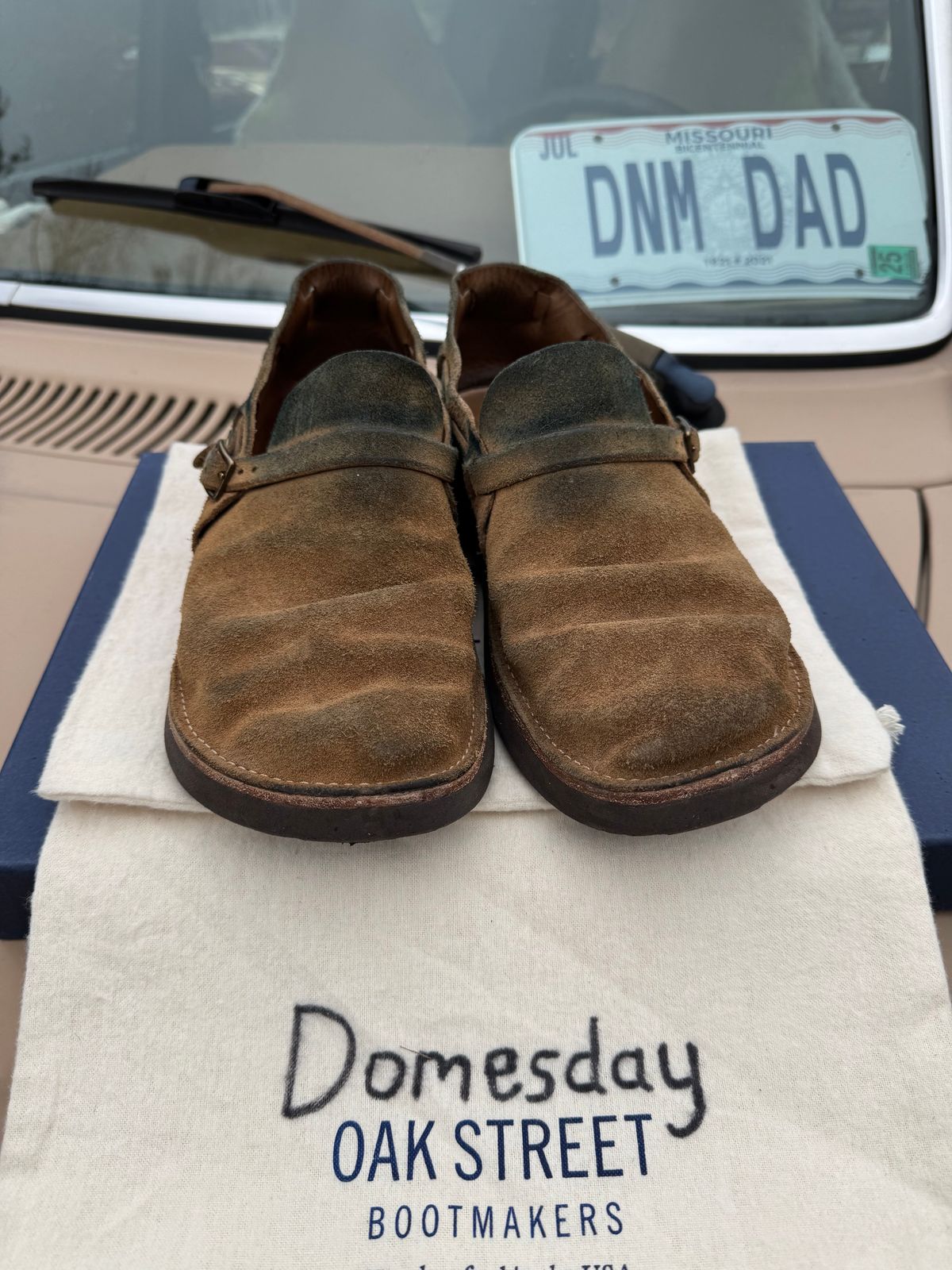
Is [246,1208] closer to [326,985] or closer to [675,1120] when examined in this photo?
[326,985]

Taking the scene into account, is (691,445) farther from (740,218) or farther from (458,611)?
(740,218)

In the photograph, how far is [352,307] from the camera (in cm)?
92

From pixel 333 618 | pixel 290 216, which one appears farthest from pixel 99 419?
pixel 333 618

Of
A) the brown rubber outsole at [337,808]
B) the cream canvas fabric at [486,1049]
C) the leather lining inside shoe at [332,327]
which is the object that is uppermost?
the leather lining inside shoe at [332,327]

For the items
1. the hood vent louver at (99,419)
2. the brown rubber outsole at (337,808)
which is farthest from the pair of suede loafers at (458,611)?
the hood vent louver at (99,419)

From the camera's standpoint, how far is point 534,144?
119 cm

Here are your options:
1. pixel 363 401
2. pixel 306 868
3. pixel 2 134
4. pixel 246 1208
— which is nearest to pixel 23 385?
pixel 2 134

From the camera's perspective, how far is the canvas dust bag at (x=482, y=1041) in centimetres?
52

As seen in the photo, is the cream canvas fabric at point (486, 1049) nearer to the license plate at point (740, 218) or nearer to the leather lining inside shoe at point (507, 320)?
the leather lining inside shoe at point (507, 320)

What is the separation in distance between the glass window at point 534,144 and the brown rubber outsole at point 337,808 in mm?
767

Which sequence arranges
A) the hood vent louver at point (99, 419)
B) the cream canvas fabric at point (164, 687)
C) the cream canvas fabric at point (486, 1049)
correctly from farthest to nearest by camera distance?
the hood vent louver at point (99, 419) → the cream canvas fabric at point (164, 687) → the cream canvas fabric at point (486, 1049)

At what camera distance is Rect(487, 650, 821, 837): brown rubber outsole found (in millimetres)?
574

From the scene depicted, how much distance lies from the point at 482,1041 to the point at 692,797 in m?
0.21

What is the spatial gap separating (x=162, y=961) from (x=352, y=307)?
64 centimetres
